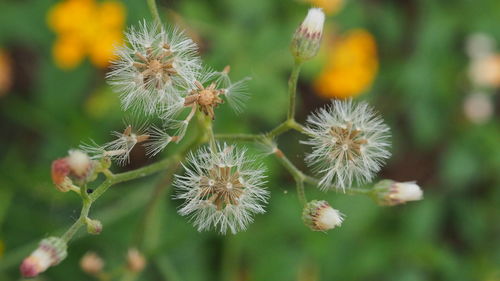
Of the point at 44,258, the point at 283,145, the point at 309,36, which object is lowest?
the point at 283,145

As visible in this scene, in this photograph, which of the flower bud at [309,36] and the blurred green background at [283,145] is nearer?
the flower bud at [309,36]

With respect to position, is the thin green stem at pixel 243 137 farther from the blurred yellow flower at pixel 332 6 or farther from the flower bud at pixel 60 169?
the blurred yellow flower at pixel 332 6

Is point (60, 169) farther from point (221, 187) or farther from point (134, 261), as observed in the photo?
point (134, 261)

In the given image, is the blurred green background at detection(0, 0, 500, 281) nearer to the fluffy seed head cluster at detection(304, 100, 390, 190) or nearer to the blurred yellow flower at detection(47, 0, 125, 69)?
the blurred yellow flower at detection(47, 0, 125, 69)

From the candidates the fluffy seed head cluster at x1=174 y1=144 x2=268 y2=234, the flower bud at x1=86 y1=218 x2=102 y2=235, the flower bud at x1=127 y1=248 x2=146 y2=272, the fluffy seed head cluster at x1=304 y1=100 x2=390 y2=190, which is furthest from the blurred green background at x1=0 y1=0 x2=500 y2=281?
the fluffy seed head cluster at x1=304 y1=100 x2=390 y2=190

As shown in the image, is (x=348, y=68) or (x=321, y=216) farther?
(x=348, y=68)

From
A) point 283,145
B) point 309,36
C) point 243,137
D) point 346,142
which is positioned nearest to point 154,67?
point 243,137

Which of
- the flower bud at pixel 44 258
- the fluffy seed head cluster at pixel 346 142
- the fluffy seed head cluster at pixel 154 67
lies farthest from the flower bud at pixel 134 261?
the fluffy seed head cluster at pixel 346 142
